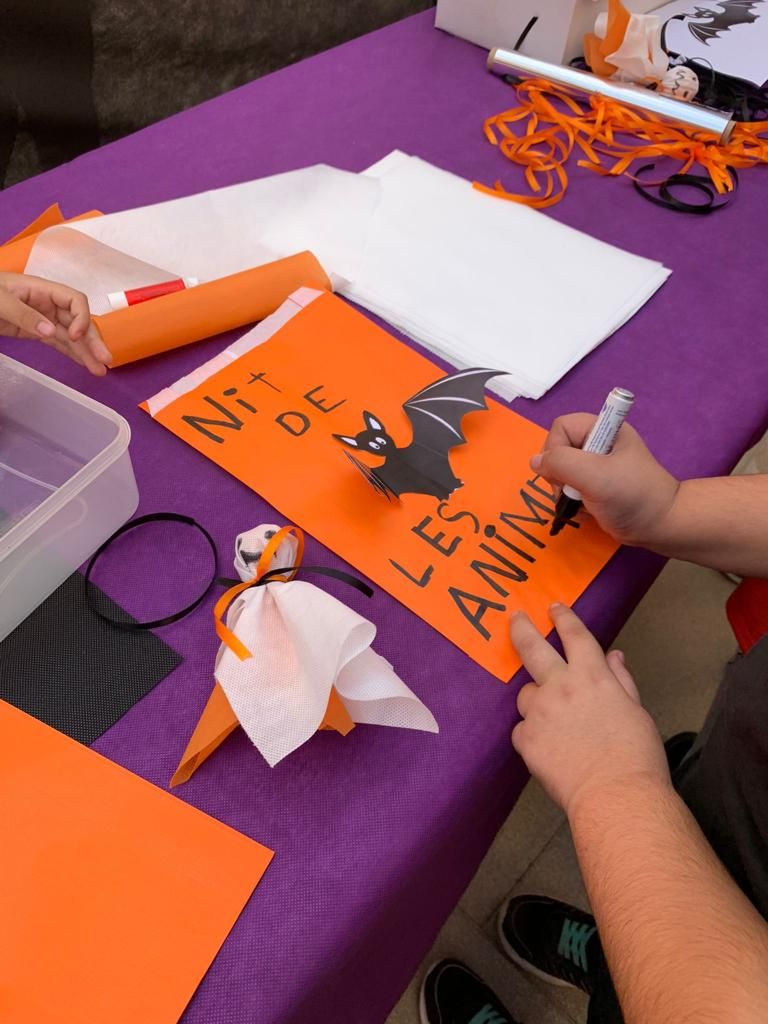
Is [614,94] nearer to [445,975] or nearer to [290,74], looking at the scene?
[290,74]

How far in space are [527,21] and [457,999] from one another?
129 cm

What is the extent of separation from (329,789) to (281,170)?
711 mm

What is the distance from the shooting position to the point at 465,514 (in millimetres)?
591

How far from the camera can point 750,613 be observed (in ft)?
2.46

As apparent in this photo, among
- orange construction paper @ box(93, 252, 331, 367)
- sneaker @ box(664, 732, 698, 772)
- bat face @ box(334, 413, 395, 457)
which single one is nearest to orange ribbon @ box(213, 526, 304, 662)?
bat face @ box(334, 413, 395, 457)

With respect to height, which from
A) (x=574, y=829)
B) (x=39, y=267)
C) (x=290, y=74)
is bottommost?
(x=574, y=829)

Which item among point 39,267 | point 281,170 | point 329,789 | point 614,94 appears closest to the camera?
point 329,789

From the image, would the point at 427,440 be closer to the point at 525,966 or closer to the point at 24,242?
the point at 24,242

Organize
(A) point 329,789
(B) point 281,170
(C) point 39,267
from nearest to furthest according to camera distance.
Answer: (A) point 329,789, (C) point 39,267, (B) point 281,170

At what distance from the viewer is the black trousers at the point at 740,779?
0.53 metres

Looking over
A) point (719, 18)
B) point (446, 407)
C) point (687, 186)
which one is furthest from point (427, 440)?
point (719, 18)

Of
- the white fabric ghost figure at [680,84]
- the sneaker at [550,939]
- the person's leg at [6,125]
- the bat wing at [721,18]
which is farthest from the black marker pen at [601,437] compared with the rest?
the person's leg at [6,125]

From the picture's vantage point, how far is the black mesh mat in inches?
18.7

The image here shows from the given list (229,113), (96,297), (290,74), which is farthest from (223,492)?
(290,74)
